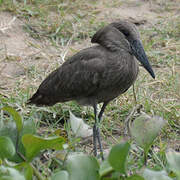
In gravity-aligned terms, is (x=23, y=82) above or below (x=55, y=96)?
below

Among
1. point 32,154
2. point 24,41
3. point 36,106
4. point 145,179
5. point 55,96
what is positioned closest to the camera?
point 145,179

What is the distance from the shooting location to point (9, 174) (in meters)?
2.18

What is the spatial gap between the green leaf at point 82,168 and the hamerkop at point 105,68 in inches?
29.8

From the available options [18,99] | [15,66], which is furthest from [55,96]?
[15,66]

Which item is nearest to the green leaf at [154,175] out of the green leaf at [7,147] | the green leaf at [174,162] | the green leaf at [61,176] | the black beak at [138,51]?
the green leaf at [174,162]

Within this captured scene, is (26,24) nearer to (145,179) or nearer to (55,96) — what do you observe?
(55,96)

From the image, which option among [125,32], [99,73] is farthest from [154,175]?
[125,32]

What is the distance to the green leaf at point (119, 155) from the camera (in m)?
2.30

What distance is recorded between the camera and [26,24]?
531 centimetres

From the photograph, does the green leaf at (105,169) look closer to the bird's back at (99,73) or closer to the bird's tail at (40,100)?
the bird's back at (99,73)

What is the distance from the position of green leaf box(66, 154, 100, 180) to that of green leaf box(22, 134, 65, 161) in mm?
145

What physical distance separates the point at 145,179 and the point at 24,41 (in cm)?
306

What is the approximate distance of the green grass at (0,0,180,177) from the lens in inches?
143

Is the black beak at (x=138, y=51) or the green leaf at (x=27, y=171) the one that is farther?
the black beak at (x=138, y=51)
